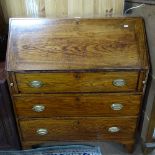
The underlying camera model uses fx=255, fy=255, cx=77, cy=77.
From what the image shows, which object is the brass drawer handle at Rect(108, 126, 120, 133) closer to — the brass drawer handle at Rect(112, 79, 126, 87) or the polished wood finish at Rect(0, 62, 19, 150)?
the brass drawer handle at Rect(112, 79, 126, 87)

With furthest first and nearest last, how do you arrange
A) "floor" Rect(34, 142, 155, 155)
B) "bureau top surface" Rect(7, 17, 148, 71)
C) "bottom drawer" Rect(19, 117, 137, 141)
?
"floor" Rect(34, 142, 155, 155) → "bottom drawer" Rect(19, 117, 137, 141) → "bureau top surface" Rect(7, 17, 148, 71)

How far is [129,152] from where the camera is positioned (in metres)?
1.80

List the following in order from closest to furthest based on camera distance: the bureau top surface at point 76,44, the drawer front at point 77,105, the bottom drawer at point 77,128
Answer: the bureau top surface at point 76,44 < the drawer front at point 77,105 < the bottom drawer at point 77,128

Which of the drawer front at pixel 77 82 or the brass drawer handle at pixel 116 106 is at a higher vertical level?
the drawer front at pixel 77 82

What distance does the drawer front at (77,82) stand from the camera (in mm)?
1421

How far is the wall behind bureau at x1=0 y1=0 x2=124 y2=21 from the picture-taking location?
1.64m

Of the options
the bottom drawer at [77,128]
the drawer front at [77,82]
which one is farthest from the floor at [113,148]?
the drawer front at [77,82]

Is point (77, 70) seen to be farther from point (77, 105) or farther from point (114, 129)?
point (114, 129)

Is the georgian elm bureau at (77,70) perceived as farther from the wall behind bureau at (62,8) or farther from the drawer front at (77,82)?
the wall behind bureau at (62,8)

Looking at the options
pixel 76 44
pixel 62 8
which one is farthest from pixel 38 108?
pixel 62 8

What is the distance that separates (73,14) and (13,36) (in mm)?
438

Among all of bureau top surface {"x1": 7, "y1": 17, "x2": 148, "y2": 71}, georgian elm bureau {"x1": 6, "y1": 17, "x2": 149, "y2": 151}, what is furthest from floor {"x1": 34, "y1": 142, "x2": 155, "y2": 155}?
bureau top surface {"x1": 7, "y1": 17, "x2": 148, "y2": 71}

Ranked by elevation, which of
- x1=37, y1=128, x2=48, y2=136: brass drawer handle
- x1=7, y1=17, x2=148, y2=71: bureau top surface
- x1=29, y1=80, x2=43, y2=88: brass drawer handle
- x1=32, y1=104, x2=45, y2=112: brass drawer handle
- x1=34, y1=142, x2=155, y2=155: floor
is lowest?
x1=34, y1=142, x2=155, y2=155: floor

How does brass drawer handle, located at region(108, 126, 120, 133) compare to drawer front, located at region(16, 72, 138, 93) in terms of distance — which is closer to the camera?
drawer front, located at region(16, 72, 138, 93)
